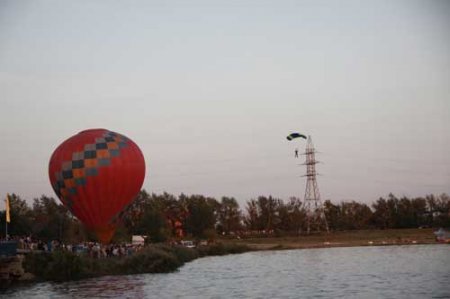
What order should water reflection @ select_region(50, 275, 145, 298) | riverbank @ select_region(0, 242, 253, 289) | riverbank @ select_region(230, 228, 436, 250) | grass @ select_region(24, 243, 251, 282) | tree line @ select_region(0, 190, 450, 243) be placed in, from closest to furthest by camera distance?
water reflection @ select_region(50, 275, 145, 298) < riverbank @ select_region(0, 242, 253, 289) < grass @ select_region(24, 243, 251, 282) < riverbank @ select_region(230, 228, 436, 250) < tree line @ select_region(0, 190, 450, 243)

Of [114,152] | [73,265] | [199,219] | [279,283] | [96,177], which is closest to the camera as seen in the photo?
[279,283]

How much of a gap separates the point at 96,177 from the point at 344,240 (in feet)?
164

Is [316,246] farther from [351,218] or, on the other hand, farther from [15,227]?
[351,218]

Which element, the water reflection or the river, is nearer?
the river

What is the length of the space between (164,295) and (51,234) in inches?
2011

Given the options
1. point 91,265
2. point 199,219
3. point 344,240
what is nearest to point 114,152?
point 91,265

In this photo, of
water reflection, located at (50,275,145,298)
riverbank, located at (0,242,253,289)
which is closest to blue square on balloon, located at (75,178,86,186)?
riverbank, located at (0,242,253,289)

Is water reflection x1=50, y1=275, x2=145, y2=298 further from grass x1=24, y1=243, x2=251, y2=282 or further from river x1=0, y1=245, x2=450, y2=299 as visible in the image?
grass x1=24, y1=243, x2=251, y2=282

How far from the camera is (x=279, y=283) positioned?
36.8 m

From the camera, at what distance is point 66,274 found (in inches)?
1596

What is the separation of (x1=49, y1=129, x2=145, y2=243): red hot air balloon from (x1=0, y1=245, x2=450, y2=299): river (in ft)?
23.3

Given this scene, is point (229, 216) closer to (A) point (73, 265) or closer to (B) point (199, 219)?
(B) point (199, 219)

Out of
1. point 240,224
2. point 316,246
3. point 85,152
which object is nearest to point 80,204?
point 85,152

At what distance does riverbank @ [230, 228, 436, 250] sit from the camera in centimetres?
8094
